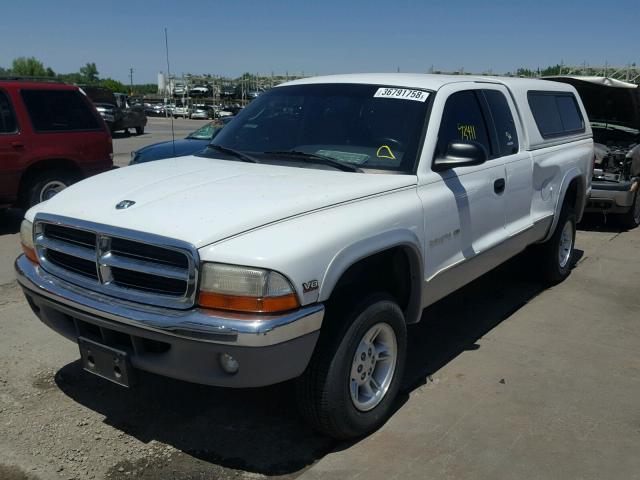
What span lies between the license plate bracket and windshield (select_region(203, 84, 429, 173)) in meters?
1.62

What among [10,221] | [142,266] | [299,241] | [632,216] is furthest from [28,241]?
[632,216]

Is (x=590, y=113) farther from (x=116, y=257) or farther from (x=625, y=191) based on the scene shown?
(x=116, y=257)

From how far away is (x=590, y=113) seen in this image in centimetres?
1019

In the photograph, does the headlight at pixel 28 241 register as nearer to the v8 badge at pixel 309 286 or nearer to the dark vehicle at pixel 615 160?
the v8 badge at pixel 309 286

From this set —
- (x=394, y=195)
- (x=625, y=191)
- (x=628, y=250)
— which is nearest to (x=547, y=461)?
(x=394, y=195)

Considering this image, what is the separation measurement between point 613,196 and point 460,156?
19.5 ft

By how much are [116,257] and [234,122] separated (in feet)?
6.58

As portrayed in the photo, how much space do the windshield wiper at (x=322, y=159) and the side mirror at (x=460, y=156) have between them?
0.52 metres

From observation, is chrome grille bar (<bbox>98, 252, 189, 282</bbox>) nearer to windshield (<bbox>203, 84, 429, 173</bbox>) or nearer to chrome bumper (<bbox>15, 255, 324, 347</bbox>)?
chrome bumper (<bbox>15, 255, 324, 347</bbox>)

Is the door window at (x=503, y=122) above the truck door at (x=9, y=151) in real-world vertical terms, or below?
above

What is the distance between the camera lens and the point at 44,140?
8227mm

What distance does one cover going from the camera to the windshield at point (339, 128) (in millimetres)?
3908

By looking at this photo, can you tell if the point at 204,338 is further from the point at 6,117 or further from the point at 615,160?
the point at 615,160

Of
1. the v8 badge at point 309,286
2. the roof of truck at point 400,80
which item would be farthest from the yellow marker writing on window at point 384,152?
the v8 badge at point 309,286
